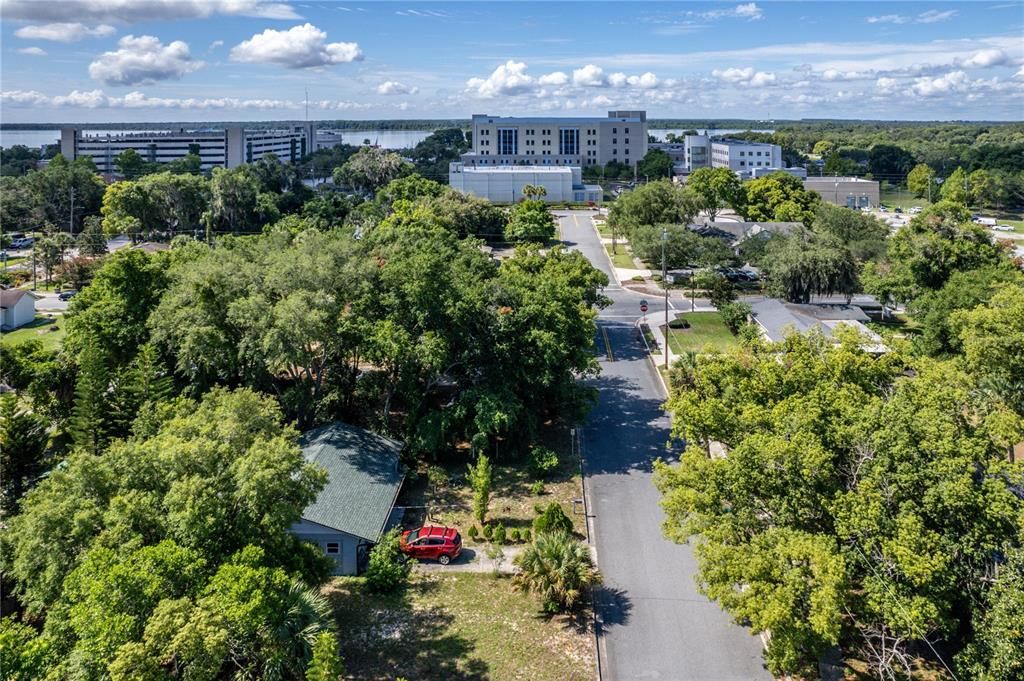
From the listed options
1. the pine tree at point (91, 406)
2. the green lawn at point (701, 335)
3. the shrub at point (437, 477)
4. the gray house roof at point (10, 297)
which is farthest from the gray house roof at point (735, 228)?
the gray house roof at point (10, 297)

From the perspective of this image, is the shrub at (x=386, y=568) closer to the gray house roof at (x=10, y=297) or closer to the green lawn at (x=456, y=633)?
the green lawn at (x=456, y=633)

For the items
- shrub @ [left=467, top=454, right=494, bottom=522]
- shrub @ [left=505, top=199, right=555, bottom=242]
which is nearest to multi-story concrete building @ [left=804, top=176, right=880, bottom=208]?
shrub @ [left=505, top=199, right=555, bottom=242]

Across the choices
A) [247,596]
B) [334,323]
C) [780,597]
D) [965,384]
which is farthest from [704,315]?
[247,596]

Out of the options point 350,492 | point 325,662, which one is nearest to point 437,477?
point 350,492

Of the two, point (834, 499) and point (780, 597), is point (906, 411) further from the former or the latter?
point (780, 597)

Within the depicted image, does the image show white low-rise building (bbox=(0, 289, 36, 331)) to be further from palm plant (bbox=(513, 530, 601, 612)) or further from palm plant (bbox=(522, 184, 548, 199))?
palm plant (bbox=(522, 184, 548, 199))
